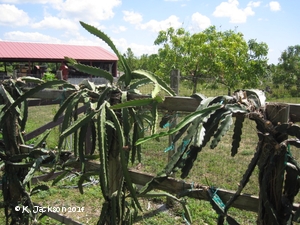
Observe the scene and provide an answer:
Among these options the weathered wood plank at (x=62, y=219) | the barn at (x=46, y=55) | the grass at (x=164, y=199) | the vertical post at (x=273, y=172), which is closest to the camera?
the vertical post at (x=273, y=172)

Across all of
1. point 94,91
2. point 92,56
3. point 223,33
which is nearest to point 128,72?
point 94,91

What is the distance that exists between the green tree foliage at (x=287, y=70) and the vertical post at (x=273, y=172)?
1331 cm

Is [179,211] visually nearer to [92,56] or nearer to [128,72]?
[128,72]

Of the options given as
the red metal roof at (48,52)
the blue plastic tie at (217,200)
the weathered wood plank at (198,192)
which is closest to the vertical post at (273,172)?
the weathered wood plank at (198,192)

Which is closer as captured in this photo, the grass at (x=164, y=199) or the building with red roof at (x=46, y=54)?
the grass at (x=164, y=199)

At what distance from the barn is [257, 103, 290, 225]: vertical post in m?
17.0

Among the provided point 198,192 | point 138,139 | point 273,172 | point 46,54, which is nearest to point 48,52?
point 46,54

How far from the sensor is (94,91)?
78.3 inches

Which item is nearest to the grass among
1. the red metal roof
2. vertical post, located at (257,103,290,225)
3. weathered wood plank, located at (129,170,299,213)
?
weathered wood plank, located at (129,170,299,213)

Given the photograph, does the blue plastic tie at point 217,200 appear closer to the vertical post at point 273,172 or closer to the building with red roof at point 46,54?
the vertical post at point 273,172

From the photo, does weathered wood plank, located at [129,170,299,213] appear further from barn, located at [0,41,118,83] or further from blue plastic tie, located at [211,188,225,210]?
barn, located at [0,41,118,83]

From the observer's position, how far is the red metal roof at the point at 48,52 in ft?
65.1

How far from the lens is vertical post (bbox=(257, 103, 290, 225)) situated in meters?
1.27

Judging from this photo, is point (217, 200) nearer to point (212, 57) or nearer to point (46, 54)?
point (212, 57)
